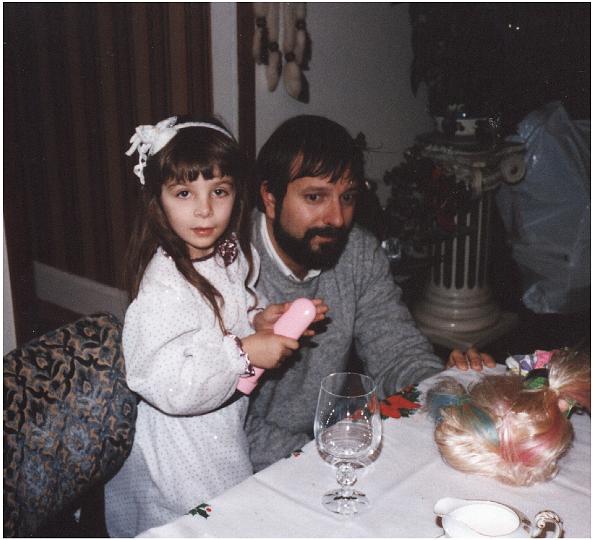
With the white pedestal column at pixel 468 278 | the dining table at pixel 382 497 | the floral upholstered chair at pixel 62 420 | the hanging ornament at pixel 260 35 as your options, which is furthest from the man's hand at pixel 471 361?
the white pedestal column at pixel 468 278

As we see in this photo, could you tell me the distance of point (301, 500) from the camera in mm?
1050

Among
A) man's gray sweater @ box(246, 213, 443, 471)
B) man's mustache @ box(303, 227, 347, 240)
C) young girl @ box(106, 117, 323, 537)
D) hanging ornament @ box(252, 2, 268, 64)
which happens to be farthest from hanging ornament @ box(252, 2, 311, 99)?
young girl @ box(106, 117, 323, 537)

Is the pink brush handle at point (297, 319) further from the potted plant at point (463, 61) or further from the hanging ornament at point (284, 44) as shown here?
the potted plant at point (463, 61)

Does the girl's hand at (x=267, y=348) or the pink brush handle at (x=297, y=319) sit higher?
the pink brush handle at (x=297, y=319)

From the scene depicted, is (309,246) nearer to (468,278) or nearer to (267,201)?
(267,201)

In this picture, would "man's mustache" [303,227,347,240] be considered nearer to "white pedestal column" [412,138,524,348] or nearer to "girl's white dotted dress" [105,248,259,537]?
"girl's white dotted dress" [105,248,259,537]

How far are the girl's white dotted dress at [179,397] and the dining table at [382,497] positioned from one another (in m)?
0.29

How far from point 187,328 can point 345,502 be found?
1.75 ft

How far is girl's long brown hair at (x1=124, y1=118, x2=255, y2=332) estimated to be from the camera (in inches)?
58.0

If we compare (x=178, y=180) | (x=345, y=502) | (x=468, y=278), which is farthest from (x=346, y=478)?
(x=468, y=278)

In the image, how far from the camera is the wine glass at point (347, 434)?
3.36 feet

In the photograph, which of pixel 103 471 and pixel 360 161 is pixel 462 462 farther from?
pixel 360 161

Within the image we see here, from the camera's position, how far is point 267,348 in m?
1.37

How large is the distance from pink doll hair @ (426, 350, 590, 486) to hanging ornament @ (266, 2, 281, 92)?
225 centimetres
